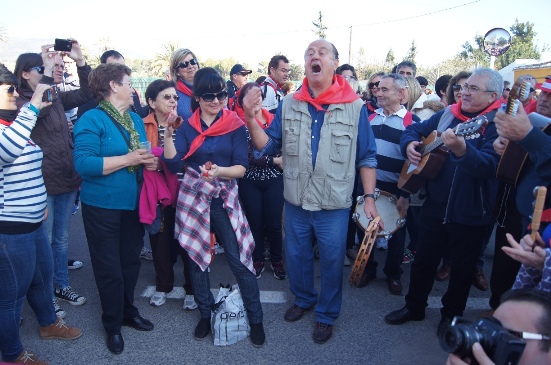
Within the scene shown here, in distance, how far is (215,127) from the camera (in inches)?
121

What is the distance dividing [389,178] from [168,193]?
218 centimetres

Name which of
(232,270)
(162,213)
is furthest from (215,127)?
(232,270)

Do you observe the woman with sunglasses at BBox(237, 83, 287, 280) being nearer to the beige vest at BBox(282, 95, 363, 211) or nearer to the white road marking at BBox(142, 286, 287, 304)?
the white road marking at BBox(142, 286, 287, 304)

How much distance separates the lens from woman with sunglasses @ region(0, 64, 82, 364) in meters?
2.45

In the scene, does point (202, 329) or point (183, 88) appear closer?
point (202, 329)

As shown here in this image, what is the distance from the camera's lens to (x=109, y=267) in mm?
3020

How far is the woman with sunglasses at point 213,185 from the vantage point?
3070 mm

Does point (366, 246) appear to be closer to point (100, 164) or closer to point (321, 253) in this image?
point (321, 253)

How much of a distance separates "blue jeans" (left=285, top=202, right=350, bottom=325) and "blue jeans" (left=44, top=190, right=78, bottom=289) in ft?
6.66

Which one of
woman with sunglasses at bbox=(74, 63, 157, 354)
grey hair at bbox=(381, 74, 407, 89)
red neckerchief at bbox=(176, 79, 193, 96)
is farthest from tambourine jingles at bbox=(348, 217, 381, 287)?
red neckerchief at bbox=(176, 79, 193, 96)

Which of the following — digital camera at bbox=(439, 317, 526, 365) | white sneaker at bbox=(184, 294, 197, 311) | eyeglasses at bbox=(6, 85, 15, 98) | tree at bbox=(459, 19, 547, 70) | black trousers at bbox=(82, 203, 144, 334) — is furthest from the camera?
tree at bbox=(459, 19, 547, 70)

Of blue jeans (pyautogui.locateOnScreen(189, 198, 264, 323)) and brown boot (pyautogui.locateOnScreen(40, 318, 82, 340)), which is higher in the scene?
blue jeans (pyautogui.locateOnScreen(189, 198, 264, 323))

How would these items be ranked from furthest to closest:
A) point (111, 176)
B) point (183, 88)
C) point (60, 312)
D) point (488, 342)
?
point (183, 88) → point (60, 312) → point (111, 176) → point (488, 342)

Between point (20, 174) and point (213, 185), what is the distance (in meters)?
1.25
